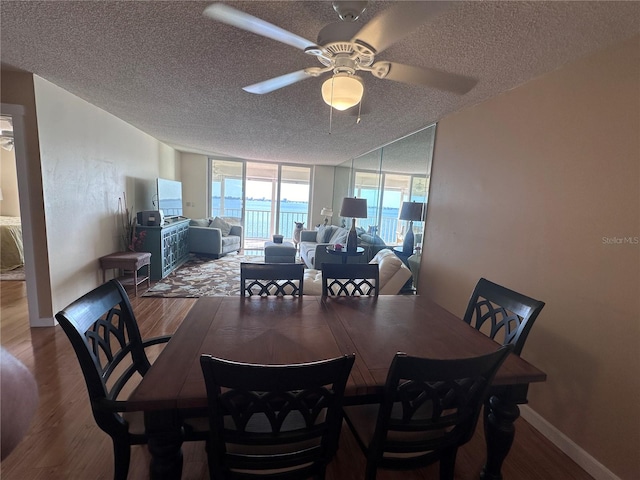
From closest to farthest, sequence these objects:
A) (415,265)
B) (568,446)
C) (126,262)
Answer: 1. (568,446)
2. (415,265)
3. (126,262)

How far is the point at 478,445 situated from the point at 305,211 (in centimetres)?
641

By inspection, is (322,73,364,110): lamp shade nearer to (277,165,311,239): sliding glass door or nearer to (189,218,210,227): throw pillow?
(189,218,210,227): throw pillow

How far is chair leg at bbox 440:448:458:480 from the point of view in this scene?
1.14m

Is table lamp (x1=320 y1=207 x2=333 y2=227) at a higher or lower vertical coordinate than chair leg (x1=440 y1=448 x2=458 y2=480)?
higher

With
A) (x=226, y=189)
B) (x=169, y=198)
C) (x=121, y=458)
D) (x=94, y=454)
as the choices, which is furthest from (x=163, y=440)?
(x=226, y=189)

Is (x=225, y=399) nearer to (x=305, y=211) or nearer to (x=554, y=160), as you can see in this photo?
(x=554, y=160)

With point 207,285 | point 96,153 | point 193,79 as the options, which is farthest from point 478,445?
point 96,153

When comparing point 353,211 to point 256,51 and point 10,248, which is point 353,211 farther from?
point 10,248

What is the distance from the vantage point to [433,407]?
99 cm

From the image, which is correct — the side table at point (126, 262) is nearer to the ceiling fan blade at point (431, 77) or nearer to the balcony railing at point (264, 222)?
the ceiling fan blade at point (431, 77)

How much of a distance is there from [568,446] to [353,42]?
2.42 meters

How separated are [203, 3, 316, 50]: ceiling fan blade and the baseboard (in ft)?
8.20

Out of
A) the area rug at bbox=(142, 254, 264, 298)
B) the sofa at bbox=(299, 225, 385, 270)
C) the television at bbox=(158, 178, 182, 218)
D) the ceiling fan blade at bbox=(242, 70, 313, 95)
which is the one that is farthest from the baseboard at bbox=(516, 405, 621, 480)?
the television at bbox=(158, 178, 182, 218)

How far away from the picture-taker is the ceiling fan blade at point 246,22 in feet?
3.39
